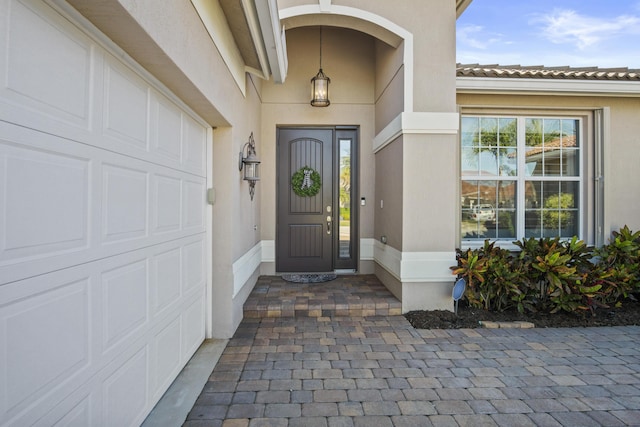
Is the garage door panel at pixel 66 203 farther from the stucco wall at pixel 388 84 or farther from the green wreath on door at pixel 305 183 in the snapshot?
the green wreath on door at pixel 305 183

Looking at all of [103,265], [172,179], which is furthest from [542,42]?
[103,265]

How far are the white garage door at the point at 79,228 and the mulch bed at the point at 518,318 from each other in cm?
275

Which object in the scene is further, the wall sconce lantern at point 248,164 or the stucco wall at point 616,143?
the stucco wall at point 616,143

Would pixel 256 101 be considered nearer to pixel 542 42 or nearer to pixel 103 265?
pixel 103 265

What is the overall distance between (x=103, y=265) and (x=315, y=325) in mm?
2583

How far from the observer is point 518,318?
13.0 ft

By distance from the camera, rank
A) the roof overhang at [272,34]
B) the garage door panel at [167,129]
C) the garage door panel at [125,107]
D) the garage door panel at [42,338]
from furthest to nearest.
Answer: the roof overhang at [272,34], the garage door panel at [167,129], the garage door panel at [125,107], the garage door panel at [42,338]

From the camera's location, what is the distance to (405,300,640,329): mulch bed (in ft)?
12.6

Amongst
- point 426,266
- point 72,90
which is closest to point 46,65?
point 72,90

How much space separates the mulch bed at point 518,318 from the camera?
384 centimetres

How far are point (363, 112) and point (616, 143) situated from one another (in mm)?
Result: 3652

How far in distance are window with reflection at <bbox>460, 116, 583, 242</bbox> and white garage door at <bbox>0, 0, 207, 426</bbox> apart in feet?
13.6

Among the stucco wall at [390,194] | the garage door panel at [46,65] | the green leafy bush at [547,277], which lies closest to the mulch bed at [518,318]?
the green leafy bush at [547,277]

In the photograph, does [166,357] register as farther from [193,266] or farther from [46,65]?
[46,65]
